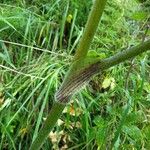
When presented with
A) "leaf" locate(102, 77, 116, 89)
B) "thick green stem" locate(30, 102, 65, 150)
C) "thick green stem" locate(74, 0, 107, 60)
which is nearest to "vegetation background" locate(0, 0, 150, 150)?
"leaf" locate(102, 77, 116, 89)

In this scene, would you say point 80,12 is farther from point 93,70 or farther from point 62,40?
point 93,70

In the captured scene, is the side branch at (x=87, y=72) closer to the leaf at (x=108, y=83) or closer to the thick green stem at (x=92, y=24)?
the thick green stem at (x=92, y=24)

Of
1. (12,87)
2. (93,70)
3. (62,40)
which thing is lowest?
(12,87)

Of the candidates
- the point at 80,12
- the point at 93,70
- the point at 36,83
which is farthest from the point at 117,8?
the point at 93,70

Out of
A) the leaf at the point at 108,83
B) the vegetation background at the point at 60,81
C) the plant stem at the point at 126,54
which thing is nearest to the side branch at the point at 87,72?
the plant stem at the point at 126,54

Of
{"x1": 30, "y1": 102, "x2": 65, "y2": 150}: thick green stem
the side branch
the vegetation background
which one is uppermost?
the side branch

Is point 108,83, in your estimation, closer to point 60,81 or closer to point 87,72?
point 60,81

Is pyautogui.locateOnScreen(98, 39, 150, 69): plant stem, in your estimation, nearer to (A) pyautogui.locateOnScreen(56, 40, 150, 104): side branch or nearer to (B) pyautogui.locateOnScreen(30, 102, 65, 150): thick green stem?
(A) pyautogui.locateOnScreen(56, 40, 150, 104): side branch

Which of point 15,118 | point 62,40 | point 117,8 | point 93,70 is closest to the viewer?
point 93,70
